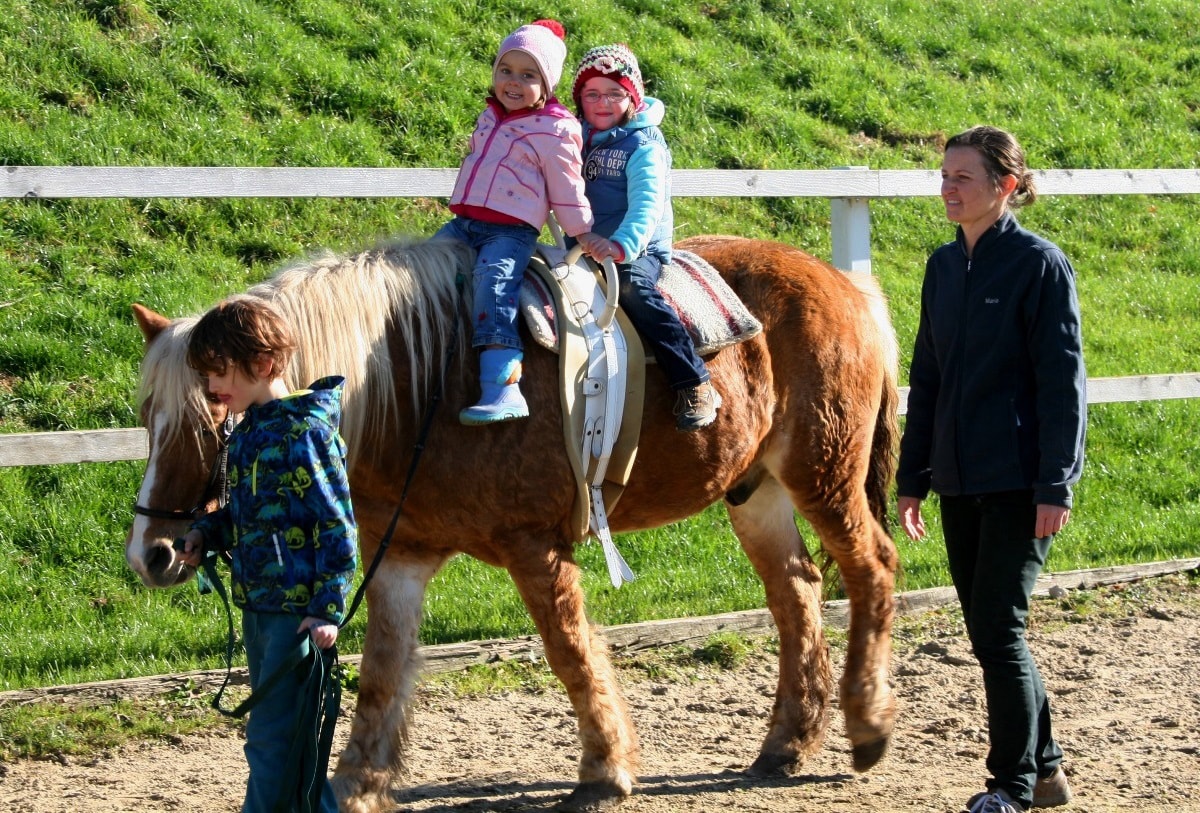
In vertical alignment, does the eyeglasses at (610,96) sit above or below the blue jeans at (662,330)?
above

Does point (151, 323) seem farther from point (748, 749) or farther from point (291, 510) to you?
point (748, 749)

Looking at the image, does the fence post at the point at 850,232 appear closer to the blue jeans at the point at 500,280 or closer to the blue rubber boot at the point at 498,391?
the blue jeans at the point at 500,280

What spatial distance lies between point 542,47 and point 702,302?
3.28 ft

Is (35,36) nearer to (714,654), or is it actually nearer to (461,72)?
(461,72)

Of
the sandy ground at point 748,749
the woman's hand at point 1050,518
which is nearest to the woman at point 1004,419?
the woman's hand at point 1050,518

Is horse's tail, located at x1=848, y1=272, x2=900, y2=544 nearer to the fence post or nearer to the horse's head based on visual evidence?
the fence post

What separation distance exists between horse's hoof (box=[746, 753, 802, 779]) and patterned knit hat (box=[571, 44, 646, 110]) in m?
2.31

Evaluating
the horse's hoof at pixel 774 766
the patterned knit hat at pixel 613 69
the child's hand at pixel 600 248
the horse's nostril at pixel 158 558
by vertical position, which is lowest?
the horse's hoof at pixel 774 766

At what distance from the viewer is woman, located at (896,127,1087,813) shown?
3658mm

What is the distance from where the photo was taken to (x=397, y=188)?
5.49 meters

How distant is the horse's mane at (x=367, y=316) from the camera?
12.2ft

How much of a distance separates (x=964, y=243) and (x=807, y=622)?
1.68 metres

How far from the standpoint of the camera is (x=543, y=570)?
13.1 feet

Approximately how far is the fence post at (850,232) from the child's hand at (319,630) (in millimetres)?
3834
